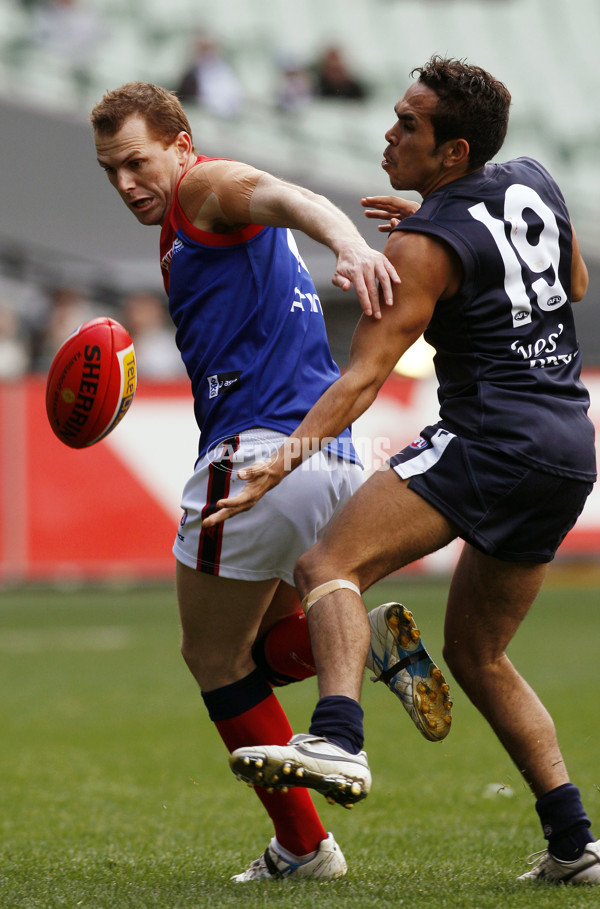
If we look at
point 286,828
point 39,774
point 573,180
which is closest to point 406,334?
point 286,828

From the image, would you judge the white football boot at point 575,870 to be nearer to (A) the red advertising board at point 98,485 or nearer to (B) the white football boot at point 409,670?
(B) the white football boot at point 409,670

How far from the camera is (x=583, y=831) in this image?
3.25 m

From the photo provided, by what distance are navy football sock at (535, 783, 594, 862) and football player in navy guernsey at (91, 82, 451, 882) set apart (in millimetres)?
442

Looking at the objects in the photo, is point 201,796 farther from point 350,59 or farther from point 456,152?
point 350,59

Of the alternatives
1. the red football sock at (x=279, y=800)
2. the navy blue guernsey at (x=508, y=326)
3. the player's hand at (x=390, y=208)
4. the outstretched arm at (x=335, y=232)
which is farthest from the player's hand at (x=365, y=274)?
the red football sock at (x=279, y=800)

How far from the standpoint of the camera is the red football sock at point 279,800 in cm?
350

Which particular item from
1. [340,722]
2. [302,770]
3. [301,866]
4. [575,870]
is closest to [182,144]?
[340,722]

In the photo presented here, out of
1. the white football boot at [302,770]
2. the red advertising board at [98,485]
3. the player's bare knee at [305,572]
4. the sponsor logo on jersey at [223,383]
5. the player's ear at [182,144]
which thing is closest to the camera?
the white football boot at [302,770]

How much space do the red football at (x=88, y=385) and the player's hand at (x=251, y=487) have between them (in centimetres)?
74

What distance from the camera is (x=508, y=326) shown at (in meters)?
3.07

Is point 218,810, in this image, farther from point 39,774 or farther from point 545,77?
A: point 545,77

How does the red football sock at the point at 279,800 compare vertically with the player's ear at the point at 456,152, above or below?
below

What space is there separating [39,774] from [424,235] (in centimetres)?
317

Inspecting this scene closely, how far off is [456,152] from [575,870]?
1912 millimetres
